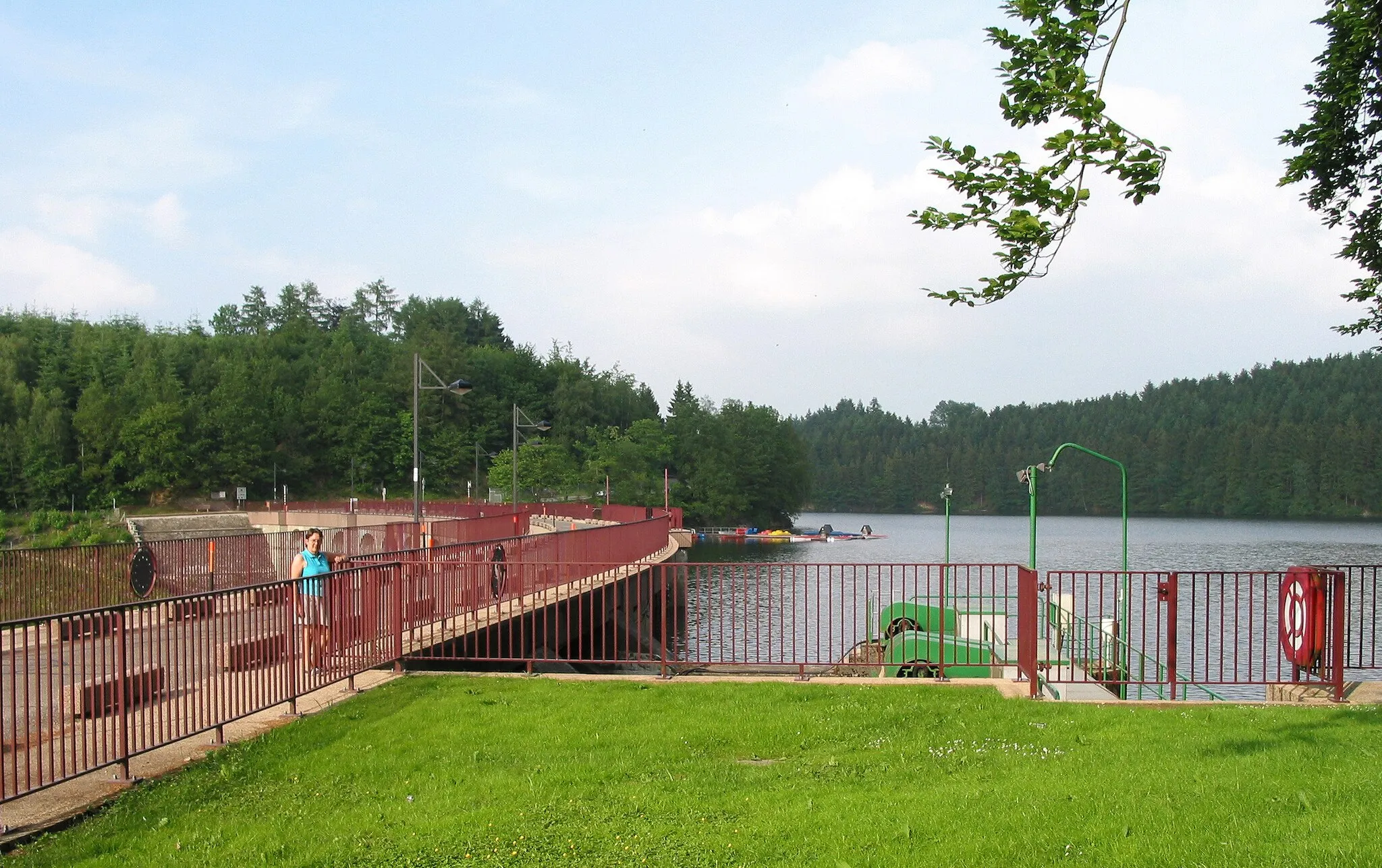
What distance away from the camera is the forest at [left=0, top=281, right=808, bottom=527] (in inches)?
3851

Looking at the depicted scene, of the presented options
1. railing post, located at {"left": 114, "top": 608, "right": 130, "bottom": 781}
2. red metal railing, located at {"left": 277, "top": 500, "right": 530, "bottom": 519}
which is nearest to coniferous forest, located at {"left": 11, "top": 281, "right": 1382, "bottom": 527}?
red metal railing, located at {"left": 277, "top": 500, "right": 530, "bottom": 519}

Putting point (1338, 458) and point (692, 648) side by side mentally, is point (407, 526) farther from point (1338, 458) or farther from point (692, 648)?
point (1338, 458)

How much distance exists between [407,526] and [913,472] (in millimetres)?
161500

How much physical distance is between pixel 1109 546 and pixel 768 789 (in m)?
78.0

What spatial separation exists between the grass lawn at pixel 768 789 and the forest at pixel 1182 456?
5391 inches

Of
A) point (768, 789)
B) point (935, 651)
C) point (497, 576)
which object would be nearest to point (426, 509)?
point (497, 576)

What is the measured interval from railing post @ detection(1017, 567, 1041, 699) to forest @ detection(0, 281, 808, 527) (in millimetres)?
72013

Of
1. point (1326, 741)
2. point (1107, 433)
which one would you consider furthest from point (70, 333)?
point (1107, 433)

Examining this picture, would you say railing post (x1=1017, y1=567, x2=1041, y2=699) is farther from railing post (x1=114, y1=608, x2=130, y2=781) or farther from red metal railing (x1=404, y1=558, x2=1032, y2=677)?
railing post (x1=114, y1=608, x2=130, y2=781)

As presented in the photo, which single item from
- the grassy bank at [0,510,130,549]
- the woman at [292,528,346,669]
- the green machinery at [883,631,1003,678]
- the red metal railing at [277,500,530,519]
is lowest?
the grassy bank at [0,510,130,549]

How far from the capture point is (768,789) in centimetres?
689

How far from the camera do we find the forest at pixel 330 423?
321ft

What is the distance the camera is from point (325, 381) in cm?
12319

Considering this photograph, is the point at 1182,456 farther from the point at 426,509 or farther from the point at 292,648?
the point at 292,648
